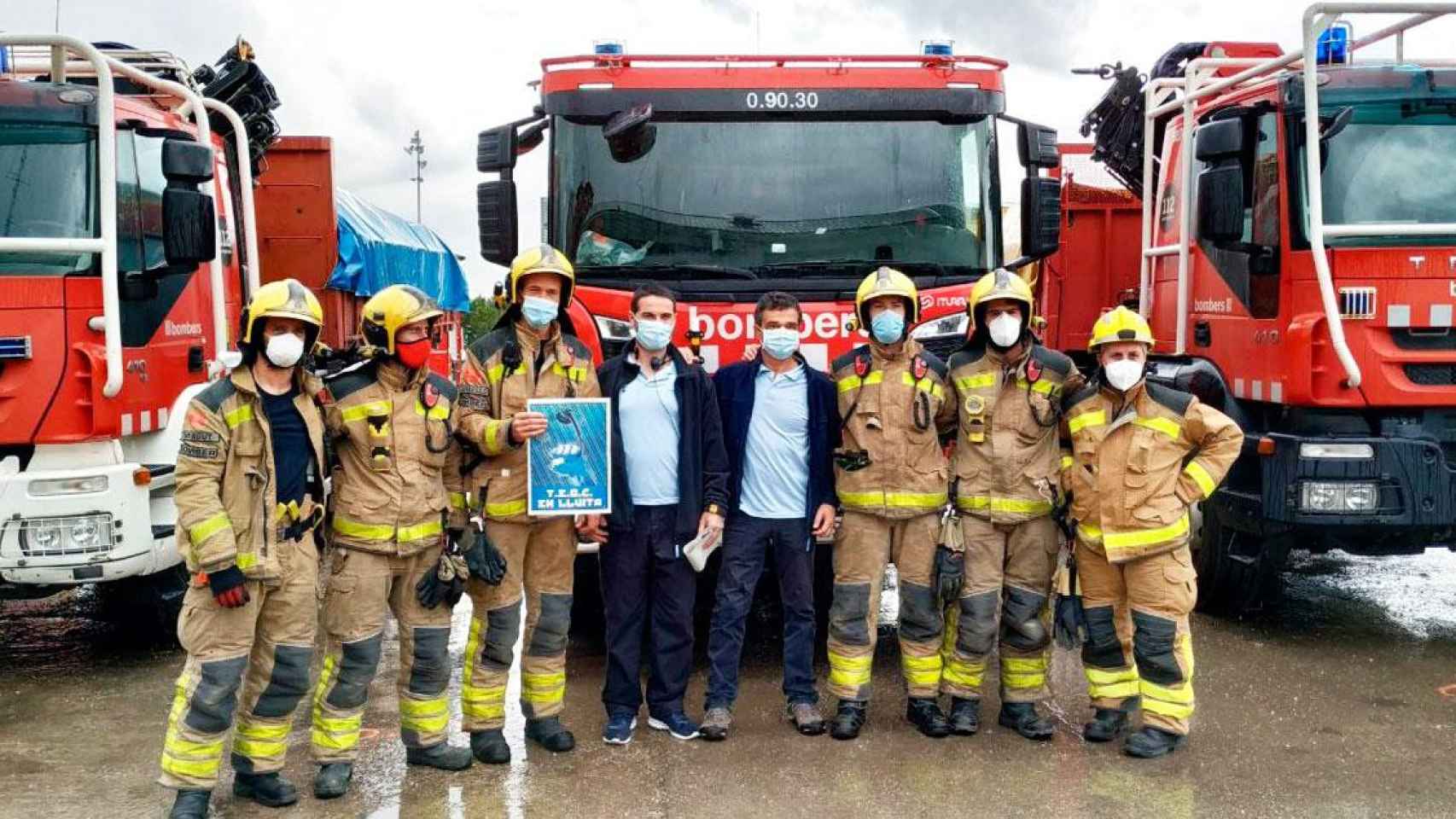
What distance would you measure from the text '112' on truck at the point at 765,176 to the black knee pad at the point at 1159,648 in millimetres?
1615

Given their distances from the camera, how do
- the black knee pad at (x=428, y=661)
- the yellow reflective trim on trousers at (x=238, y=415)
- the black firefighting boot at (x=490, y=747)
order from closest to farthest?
the yellow reflective trim on trousers at (x=238, y=415)
the black knee pad at (x=428, y=661)
the black firefighting boot at (x=490, y=747)

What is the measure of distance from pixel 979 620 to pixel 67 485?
368cm

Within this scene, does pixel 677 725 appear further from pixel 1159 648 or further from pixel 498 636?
pixel 1159 648

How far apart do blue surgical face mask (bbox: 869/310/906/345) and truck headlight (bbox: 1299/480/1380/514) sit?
7.26 ft

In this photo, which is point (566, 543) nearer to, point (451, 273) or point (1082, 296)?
point (1082, 296)

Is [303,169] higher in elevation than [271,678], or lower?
higher

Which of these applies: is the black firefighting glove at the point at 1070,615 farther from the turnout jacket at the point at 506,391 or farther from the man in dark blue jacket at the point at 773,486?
the turnout jacket at the point at 506,391

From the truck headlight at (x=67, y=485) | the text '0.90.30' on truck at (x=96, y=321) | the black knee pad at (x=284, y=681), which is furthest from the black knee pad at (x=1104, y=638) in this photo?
the truck headlight at (x=67, y=485)

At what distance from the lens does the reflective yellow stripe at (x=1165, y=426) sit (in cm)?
511

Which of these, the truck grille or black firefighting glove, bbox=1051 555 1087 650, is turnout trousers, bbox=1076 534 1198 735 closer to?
black firefighting glove, bbox=1051 555 1087 650

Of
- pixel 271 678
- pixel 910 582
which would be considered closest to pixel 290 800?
pixel 271 678

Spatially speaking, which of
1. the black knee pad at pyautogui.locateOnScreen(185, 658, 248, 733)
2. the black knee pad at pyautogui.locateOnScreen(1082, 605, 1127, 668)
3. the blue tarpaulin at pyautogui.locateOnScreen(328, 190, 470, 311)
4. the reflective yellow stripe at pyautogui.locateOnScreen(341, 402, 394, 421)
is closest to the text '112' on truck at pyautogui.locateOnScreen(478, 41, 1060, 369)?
the black knee pad at pyautogui.locateOnScreen(1082, 605, 1127, 668)

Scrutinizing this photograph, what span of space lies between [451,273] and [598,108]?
9.93 meters

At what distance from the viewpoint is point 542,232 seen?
21.1ft
